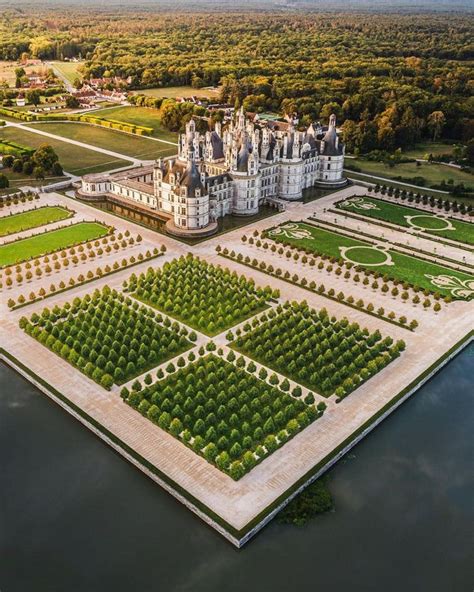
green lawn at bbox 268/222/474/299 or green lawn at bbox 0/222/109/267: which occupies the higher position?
green lawn at bbox 0/222/109/267

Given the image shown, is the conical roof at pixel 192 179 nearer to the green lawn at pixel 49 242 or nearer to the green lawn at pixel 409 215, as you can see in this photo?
the green lawn at pixel 49 242

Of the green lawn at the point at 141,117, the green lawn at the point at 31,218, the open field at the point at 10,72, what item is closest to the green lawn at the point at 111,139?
the green lawn at the point at 141,117

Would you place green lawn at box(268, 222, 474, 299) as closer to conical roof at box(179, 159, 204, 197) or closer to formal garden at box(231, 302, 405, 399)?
conical roof at box(179, 159, 204, 197)

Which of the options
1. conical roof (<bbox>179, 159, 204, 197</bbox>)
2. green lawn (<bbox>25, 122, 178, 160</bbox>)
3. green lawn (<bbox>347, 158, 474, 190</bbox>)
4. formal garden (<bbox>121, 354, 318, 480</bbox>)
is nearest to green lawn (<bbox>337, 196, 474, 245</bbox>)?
green lawn (<bbox>347, 158, 474, 190</bbox>)

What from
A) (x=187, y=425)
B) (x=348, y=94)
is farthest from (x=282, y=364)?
(x=348, y=94)

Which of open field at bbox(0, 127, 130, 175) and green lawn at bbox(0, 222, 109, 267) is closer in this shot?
green lawn at bbox(0, 222, 109, 267)

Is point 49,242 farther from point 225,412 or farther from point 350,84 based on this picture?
point 350,84

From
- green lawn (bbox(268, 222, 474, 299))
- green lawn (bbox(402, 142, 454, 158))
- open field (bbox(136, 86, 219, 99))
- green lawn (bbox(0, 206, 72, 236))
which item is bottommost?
green lawn (bbox(268, 222, 474, 299))
